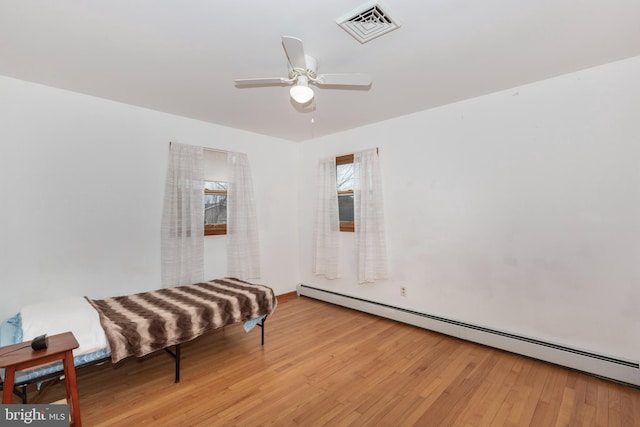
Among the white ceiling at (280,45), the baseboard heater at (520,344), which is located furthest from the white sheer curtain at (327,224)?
the white ceiling at (280,45)

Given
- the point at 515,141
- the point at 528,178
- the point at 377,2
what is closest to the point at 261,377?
the point at 377,2

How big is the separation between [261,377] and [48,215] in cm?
236

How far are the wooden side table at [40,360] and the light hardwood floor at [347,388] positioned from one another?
343 millimetres

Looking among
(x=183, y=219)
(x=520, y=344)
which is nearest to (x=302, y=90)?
(x=183, y=219)

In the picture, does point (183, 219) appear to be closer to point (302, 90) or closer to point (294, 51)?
point (302, 90)

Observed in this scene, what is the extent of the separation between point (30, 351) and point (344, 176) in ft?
11.2

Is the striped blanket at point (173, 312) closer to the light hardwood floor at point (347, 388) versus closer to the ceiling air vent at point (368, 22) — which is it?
the light hardwood floor at point (347, 388)

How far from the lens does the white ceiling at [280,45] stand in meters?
1.64

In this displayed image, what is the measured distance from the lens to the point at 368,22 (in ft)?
5.74

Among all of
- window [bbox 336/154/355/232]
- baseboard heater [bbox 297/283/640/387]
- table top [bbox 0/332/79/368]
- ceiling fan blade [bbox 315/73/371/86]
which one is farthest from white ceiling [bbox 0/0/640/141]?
baseboard heater [bbox 297/283/640/387]

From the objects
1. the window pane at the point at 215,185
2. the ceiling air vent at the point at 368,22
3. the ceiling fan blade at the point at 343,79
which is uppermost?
the ceiling air vent at the point at 368,22

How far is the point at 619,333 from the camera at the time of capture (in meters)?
2.21

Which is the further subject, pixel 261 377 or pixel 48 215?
pixel 48 215

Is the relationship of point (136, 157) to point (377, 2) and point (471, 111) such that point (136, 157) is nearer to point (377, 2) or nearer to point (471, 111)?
point (377, 2)
